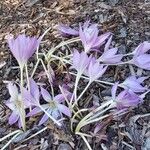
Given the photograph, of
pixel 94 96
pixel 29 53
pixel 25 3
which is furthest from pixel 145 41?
pixel 25 3

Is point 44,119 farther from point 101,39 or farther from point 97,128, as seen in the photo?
point 101,39

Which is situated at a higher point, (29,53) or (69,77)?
(29,53)

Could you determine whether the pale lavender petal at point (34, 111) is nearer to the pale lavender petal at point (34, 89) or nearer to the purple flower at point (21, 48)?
the pale lavender petal at point (34, 89)

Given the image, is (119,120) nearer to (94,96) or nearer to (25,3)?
(94,96)

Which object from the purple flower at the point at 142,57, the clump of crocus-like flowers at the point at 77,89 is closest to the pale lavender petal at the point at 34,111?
the clump of crocus-like flowers at the point at 77,89

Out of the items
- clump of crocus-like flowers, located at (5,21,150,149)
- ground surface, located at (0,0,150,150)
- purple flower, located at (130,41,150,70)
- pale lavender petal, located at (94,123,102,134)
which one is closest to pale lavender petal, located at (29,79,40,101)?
clump of crocus-like flowers, located at (5,21,150,149)

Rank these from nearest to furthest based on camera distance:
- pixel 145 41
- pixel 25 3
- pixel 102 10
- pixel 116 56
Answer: pixel 116 56 < pixel 145 41 < pixel 102 10 < pixel 25 3

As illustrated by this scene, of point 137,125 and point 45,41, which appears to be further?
point 45,41

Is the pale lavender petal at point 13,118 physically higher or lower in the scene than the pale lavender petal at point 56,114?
higher
